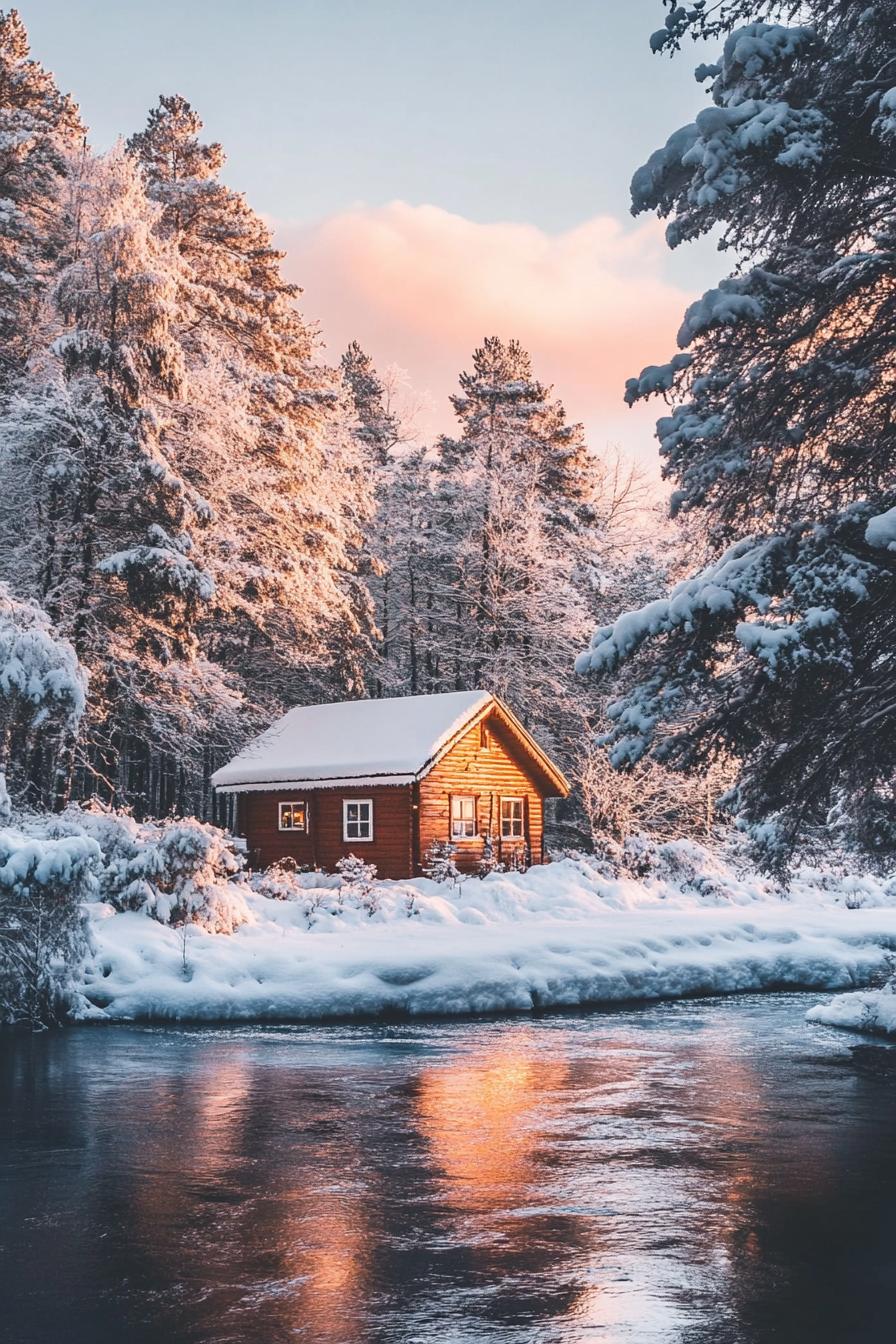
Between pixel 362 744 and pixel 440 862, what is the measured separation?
4.25 m

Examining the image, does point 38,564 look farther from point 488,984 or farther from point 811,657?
point 811,657

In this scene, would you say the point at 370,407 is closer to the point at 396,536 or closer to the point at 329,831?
the point at 396,536

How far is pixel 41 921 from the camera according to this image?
17688 millimetres

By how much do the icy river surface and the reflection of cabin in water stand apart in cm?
1612

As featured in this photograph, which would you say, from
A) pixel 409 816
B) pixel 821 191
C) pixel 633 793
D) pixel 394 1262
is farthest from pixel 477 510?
pixel 394 1262

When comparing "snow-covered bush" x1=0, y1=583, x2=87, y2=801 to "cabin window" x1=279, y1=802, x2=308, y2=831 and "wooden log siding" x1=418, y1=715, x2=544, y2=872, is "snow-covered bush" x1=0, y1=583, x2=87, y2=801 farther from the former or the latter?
"cabin window" x1=279, y1=802, x2=308, y2=831

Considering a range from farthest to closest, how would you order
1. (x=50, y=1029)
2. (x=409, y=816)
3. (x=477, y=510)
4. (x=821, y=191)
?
(x=477, y=510)
(x=409, y=816)
(x=50, y=1029)
(x=821, y=191)

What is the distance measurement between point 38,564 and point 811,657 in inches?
812

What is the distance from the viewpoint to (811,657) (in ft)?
35.1

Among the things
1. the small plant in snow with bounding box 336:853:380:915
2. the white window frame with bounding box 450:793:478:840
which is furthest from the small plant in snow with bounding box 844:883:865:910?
the small plant in snow with bounding box 336:853:380:915

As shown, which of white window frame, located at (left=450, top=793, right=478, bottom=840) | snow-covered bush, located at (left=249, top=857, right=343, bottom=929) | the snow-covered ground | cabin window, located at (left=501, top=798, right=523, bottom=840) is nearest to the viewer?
the snow-covered ground

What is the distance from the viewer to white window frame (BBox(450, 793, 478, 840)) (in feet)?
111

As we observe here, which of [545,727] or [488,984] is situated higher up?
[545,727]

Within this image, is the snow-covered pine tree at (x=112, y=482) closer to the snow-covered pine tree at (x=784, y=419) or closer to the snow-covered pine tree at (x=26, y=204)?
the snow-covered pine tree at (x=26, y=204)
